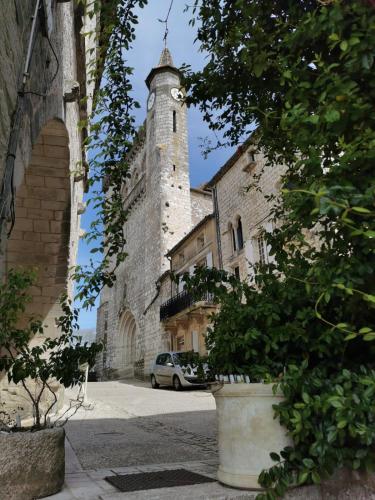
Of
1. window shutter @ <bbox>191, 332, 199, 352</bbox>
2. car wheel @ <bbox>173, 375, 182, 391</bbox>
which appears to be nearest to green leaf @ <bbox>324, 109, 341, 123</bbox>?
car wheel @ <bbox>173, 375, 182, 391</bbox>

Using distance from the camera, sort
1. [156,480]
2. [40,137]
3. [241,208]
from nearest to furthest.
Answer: [156,480], [40,137], [241,208]

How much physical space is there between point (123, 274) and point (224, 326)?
28.1m

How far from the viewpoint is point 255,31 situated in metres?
2.92

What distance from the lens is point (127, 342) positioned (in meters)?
28.6

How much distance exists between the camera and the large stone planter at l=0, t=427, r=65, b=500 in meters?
2.59

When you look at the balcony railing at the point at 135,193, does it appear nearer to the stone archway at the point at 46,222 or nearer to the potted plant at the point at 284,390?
the stone archway at the point at 46,222

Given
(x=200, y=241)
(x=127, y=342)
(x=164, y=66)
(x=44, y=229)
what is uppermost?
(x=164, y=66)

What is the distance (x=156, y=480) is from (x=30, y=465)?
2.98 ft

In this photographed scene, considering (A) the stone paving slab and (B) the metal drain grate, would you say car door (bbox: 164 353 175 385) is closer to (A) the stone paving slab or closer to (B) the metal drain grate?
(A) the stone paving slab

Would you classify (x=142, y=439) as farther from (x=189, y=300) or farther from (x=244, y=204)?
(x=189, y=300)

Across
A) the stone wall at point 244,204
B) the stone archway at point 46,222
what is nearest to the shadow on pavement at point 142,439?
the stone archway at point 46,222

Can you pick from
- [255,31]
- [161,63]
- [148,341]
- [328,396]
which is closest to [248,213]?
[148,341]

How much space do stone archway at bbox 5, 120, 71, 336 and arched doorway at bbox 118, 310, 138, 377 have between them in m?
20.4

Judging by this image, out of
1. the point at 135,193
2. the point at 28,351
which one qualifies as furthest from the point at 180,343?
the point at 28,351
